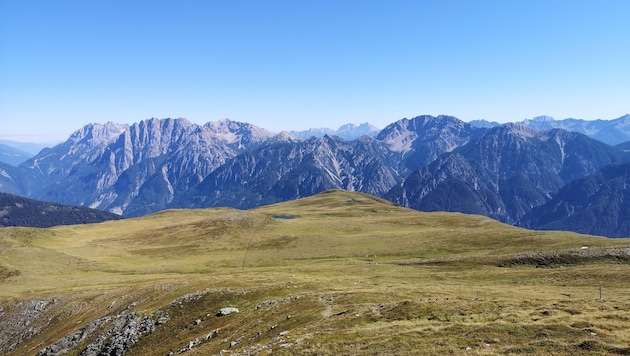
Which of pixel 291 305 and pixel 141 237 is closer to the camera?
pixel 291 305

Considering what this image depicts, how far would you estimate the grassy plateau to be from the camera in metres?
33.5

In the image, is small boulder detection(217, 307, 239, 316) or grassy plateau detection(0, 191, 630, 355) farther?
small boulder detection(217, 307, 239, 316)

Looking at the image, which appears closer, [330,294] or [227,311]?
[330,294]

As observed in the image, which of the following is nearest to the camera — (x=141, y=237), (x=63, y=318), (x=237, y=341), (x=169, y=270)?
(x=237, y=341)

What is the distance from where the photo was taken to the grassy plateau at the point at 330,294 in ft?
110

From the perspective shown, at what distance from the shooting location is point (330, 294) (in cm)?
5341

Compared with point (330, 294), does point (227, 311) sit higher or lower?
lower

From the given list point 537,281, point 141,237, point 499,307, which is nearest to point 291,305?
point 499,307

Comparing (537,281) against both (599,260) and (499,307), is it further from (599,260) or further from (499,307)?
(499,307)

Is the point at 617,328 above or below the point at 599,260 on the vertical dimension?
above

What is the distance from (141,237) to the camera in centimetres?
16212

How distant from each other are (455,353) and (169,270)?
9456 cm

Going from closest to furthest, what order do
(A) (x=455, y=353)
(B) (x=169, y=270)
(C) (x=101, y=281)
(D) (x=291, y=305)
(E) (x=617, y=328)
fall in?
(A) (x=455, y=353), (E) (x=617, y=328), (D) (x=291, y=305), (C) (x=101, y=281), (B) (x=169, y=270)

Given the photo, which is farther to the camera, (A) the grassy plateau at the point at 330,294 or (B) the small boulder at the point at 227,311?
(B) the small boulder at the point at 227,311
